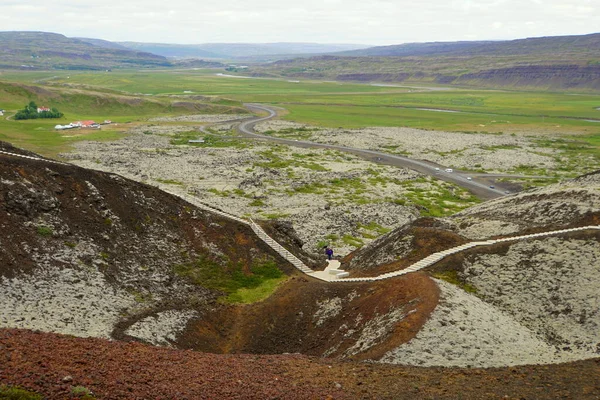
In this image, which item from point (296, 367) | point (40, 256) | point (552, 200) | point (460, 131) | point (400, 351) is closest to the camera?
point (296, 367)

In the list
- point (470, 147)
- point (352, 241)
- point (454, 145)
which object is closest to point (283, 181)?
point (352, 241)

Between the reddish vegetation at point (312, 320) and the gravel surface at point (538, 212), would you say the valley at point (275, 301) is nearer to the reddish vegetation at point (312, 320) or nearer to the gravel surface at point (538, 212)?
the reddish vegetation at point (312, 320)

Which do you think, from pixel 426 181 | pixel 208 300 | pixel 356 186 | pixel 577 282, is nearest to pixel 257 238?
pixel 208 300

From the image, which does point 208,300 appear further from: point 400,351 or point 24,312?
point 400,351

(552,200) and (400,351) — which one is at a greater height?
(552,200)

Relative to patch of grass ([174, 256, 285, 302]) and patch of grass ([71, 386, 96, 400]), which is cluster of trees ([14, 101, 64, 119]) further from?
patch of grass ([71, 386, 96, 400])

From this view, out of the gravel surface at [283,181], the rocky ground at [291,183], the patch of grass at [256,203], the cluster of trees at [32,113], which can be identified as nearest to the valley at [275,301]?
the rocky ground at [291,183]
